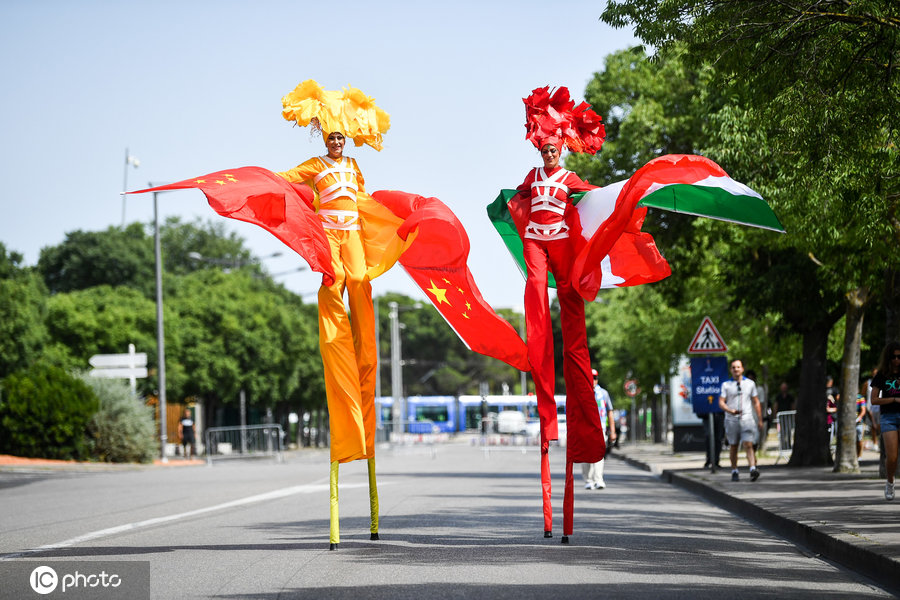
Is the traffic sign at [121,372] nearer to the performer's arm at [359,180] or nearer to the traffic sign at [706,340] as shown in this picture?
the traffic sign at [706,340]

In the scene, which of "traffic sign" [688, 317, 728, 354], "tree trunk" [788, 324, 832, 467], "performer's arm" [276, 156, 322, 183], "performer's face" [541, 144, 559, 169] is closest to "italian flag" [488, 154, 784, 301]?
"performer's face" [541, 144, 559, 169]

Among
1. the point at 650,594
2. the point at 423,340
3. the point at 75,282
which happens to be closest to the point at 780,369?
the point at 650,594

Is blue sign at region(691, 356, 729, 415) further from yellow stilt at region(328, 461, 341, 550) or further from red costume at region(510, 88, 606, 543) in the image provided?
yellow stilt at region(328, 461, 341, 550)

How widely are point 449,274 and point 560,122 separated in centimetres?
164

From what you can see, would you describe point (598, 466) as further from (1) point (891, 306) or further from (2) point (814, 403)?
(2) point (814, 403)

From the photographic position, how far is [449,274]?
33.8ft

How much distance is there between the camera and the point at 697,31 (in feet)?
40.2

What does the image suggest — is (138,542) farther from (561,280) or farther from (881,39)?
(881,39)

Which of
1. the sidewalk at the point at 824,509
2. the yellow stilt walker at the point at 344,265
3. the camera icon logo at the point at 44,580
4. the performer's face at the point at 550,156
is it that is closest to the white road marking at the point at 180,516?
the camera icon logo at the point at 44,580

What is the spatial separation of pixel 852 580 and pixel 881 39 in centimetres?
516

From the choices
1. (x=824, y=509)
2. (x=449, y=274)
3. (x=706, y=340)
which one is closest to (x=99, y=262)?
(x=706, y=340)

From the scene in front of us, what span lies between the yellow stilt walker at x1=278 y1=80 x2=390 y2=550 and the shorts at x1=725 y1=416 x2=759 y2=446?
1109 centimetres

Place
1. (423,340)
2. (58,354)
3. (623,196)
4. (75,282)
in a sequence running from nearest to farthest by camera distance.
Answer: (623,196) < (58,354) < (75,282) < (423,340)

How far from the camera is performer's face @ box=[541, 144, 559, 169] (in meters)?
10.3
